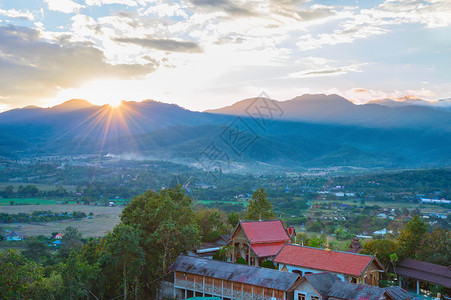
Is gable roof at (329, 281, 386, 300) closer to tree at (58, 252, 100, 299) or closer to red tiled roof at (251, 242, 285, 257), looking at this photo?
red tiled roof at (251, 242, 285, 257)

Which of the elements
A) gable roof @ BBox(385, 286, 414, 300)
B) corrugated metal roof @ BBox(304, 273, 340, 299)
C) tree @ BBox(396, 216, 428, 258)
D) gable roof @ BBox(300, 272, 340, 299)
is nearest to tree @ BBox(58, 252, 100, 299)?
gable roof @ BBox(300, 272, 340, 299)

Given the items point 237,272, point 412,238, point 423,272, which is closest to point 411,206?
point 412,238

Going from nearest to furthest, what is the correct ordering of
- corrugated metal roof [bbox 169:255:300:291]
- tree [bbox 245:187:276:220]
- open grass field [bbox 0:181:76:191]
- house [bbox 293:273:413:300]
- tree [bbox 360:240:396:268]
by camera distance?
house [bbox 293:273:413:300], corrugated metal roof [bbox 169:255:300:291], tree [bbox 360:240:396:268], tree [bbox 245:187:276:220], open grass field [bbox 0:181:76:191]

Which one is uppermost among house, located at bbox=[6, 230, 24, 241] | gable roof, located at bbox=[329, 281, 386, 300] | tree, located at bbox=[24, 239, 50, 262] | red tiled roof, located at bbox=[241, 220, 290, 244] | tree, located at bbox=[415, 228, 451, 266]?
red tiled roof, located at bbox=[241, 220, 290, 244]

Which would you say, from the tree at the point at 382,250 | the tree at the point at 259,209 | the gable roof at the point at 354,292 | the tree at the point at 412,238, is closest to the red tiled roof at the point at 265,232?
the tree at the point at 382,250

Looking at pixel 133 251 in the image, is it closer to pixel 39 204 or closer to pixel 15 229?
pixel 15 229

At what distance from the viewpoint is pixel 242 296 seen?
97.5ft

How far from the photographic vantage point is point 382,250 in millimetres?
36062

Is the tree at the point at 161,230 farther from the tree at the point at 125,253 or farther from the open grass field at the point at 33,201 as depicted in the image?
the open grass field at the point at 33,201

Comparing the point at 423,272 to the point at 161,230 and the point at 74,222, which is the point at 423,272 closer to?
the point at 161,230

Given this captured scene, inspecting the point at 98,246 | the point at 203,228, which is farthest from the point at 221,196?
the point at 98,246

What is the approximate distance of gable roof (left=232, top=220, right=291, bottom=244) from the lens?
3712 centimetres

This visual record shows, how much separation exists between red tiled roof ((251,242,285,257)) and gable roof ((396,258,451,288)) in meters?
9.96

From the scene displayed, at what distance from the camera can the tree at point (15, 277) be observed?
24.5 m
